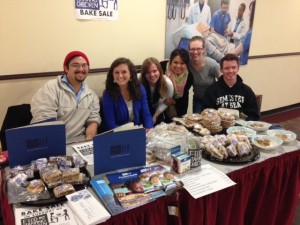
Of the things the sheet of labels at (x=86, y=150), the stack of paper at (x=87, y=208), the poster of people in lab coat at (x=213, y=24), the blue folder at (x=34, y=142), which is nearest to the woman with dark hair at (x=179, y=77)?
the poster of people in lab coat at (x=213, y=24)

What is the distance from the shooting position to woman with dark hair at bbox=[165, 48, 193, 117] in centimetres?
244

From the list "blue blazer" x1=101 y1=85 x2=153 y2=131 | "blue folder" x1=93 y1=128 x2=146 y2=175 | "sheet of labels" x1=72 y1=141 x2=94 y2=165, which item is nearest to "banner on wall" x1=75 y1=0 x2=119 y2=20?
"blue blazer" x1=101 y1=85 x2=153 y2=131

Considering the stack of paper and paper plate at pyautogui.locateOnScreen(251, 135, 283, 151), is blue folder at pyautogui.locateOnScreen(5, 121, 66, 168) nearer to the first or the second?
the stack of paper

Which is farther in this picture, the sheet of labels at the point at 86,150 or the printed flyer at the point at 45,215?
the sheet of labels at the point at 86,150

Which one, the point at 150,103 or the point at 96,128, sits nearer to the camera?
the point at 96,128

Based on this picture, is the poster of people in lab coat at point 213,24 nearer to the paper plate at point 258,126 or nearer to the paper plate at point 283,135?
the paper plate at point 258,126

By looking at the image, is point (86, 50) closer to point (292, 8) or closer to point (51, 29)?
point (51, 29)

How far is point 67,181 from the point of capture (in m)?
1.15

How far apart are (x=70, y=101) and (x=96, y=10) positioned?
0.94m

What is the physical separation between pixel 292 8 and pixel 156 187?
388cm

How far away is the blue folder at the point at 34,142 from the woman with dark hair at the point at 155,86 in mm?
Result: 1204

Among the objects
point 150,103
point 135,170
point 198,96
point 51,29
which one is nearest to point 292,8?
point 198,96

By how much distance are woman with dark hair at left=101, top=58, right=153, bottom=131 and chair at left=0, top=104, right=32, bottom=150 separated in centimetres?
57

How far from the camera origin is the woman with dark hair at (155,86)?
7.72 feet
